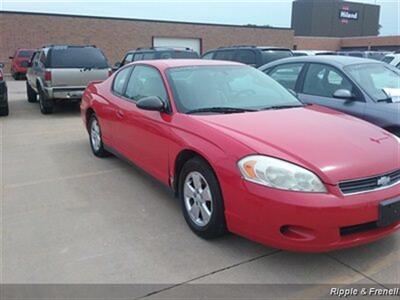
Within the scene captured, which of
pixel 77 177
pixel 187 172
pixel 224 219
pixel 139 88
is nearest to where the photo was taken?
pixel 224 219

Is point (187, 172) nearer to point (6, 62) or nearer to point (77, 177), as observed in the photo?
point (77, 177)

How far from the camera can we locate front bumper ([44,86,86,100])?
10.3 m

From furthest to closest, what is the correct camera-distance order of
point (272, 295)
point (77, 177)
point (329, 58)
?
1. point (329, 58)
2. point (77, 177)
3. point (272, 295)

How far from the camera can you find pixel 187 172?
3.79 meters

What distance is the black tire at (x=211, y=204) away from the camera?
3398 mm

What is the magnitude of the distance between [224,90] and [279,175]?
164 centimetres

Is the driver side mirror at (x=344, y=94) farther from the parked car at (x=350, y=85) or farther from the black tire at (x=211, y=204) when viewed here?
the black tire at (x=211, y=204)

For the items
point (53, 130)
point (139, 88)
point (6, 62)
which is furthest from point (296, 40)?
point (139, 88)

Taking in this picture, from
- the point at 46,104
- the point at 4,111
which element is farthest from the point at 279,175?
the point at 4,111

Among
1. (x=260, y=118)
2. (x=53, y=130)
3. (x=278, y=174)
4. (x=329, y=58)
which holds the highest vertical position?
(x=329, y=58)

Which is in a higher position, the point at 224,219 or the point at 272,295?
the point at 224,219

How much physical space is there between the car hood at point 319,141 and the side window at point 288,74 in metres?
2.47

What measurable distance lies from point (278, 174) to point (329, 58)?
12.5 ft

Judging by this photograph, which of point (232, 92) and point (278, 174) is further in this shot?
point (232, 92)
